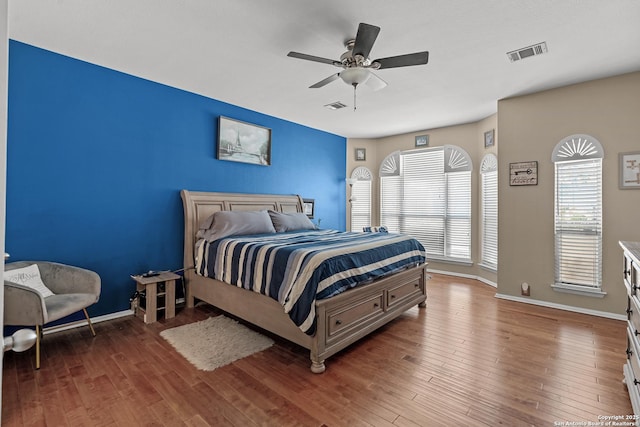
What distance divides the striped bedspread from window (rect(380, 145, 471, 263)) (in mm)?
2490

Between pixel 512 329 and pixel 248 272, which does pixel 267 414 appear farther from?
pixel 512 329

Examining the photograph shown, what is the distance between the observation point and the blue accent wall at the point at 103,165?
2902 mm

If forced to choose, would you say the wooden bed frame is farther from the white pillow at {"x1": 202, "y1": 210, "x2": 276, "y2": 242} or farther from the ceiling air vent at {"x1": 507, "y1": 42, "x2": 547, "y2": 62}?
the ceiling air vent at {"x1": 507, "y1": 42, "x2": 547, "y2": 62}

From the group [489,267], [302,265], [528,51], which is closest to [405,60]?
[528,51]

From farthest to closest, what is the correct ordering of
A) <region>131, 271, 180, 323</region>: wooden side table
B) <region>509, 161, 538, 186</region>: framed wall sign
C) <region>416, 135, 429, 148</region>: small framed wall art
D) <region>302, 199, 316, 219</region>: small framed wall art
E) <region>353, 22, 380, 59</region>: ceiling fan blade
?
<region>416, 135, 429, 148</region>: small framed wall art < <region>302, 199, 316, 219</region>: small framed wall art < <region>509, 161, 538, 186</region>: framed wall sign < <region>131, 271, 180, 323</region>: wooden side table < <region>353, 22, 380, 59</region>: ceiling fan blade

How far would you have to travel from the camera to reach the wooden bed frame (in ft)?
8.24

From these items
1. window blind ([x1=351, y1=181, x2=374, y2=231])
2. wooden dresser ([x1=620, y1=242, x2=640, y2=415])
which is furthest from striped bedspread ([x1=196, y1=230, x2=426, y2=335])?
window blind ([x1=351, y1=181, x2=374, y2=231])

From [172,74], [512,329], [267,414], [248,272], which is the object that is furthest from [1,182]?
[512,329]

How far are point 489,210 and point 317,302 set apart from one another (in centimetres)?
396

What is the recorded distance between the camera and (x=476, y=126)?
214 inches

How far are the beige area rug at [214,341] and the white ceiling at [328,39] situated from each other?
2759 mm

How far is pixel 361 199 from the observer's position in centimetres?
685

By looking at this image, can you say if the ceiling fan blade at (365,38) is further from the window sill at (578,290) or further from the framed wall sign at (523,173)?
the window sill at (578,290)

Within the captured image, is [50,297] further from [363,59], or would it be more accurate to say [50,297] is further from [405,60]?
[405,60]
